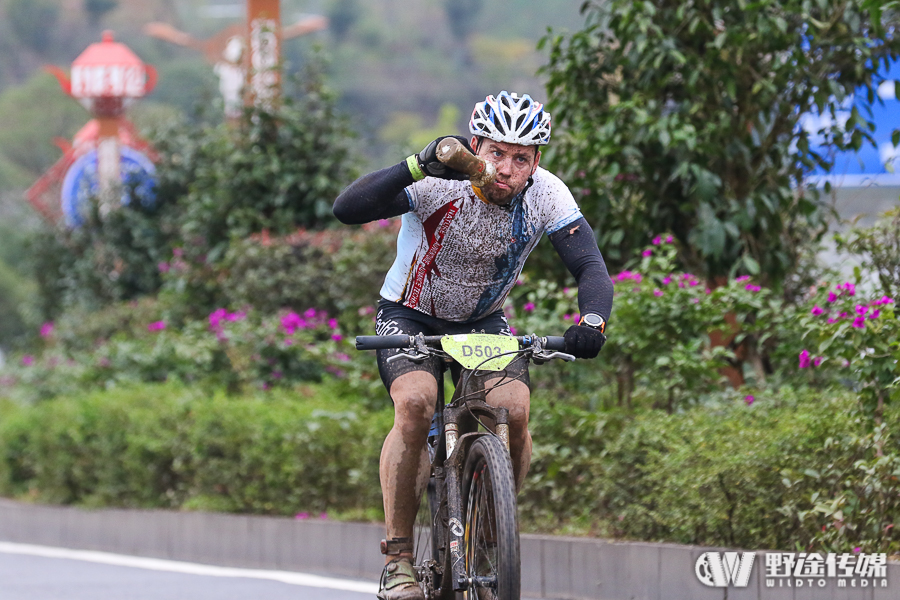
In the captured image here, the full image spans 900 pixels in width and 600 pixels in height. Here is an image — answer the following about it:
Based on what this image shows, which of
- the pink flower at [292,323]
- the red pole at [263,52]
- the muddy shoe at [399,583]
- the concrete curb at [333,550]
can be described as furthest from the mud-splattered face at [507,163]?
the red pole at [263,52]

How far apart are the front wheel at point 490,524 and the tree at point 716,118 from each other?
4542 millimetres

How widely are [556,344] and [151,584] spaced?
4.25 m

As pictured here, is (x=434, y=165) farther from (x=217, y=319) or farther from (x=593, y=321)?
(x=217, y=319)

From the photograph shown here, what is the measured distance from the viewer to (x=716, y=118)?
9.35 m

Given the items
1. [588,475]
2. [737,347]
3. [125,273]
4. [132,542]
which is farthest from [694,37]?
[125,273]

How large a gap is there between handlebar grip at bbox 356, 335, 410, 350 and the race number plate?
0.48 feet

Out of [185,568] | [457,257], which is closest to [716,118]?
[457,257]

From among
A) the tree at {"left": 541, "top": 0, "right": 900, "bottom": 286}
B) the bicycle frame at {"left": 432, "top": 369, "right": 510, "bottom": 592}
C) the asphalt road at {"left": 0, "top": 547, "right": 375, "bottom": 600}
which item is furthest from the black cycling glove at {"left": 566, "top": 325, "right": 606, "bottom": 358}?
the tree at {"left": 541, "top": 0, "right": 900, "bottom": 286}

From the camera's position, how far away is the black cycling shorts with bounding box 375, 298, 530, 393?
17.2 ft

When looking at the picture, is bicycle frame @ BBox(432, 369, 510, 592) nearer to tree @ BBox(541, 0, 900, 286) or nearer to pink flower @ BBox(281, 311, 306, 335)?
tree @ BBox(541, 0, 900, 286)

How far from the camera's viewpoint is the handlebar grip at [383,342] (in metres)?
4.87

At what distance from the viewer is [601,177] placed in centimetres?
972

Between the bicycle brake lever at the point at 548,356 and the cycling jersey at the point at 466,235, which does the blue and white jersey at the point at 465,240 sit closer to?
the cycling jersey at the point at 466,235

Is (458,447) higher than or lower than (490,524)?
higher
